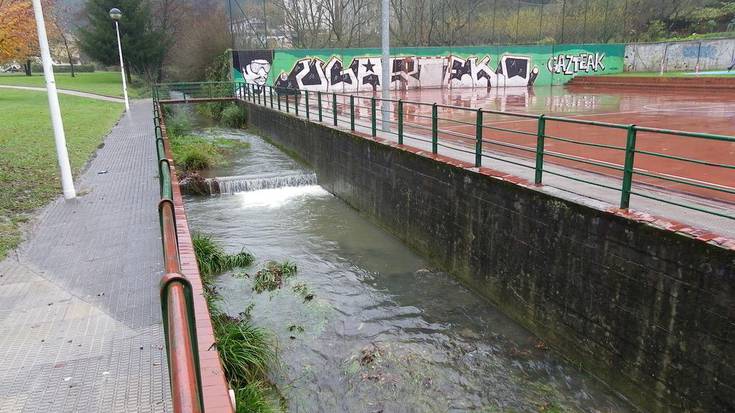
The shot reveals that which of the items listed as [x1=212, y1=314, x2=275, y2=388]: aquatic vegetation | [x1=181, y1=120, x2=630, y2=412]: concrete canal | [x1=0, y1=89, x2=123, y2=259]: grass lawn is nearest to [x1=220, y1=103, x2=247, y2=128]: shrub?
[x1=0, y1=89, x2=123, y2=259]: grass lawn

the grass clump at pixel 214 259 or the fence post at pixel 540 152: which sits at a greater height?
the fence post at pixel 540 152

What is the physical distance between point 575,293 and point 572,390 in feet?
3.59

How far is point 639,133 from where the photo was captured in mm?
13516

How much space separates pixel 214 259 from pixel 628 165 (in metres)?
6.29

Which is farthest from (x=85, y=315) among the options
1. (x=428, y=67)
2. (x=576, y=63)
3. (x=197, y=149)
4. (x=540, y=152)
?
(x=576, y=63)

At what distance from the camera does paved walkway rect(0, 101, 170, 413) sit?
4.12 m

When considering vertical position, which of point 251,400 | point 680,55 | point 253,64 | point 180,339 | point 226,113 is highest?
point 680,55

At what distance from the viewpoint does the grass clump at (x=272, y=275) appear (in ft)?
28.3

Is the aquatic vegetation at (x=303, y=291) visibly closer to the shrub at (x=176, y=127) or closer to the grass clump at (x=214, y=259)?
the grass clump at (x=214, y=259)

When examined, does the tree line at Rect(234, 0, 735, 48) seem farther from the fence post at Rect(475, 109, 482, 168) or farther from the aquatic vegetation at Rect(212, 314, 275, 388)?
the aquatic vegetation at Rect(212, 314, 275, 388)

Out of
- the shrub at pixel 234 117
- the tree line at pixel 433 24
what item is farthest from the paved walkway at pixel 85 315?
the tree line at pixel 433 24

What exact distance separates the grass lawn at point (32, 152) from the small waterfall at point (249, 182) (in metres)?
3.25

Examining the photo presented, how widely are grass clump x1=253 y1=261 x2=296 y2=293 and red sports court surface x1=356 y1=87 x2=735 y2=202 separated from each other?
3.53 metres

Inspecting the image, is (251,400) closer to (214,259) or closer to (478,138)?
(214,259)
